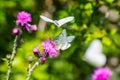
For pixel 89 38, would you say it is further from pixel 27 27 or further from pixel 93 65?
pixel 93 65

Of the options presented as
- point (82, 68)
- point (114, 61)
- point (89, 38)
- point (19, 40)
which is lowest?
point (19, 40)

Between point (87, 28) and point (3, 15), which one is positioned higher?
point (3, 15)

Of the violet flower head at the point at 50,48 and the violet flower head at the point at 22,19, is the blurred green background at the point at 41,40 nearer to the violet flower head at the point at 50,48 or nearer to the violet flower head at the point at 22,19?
the violet flower head at the point at 22,19

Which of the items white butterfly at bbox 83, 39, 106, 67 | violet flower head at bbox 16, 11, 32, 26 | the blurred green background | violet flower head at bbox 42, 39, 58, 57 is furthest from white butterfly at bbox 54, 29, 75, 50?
white butterfly at bbox 83, 39, 106, 67

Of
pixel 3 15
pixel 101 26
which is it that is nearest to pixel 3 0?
pixel 3 15

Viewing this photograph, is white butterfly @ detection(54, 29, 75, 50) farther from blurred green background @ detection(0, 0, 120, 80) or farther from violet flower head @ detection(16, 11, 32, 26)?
blurred green background @ detection(0, 0, 120, 80)

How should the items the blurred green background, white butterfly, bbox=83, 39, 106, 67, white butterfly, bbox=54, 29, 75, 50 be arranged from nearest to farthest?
white butterfly, bbox=54, 29, 75, 50
the blurred green background
white butterfly, bbox=83, 39, 106, 67

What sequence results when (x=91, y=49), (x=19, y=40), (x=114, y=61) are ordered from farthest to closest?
(x=114, y=61) → (x=91, y=49) → (x=19, y=40)

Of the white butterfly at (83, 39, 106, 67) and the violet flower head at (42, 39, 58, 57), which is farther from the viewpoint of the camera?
the white butterfly at (83, 39, 106, 67)
